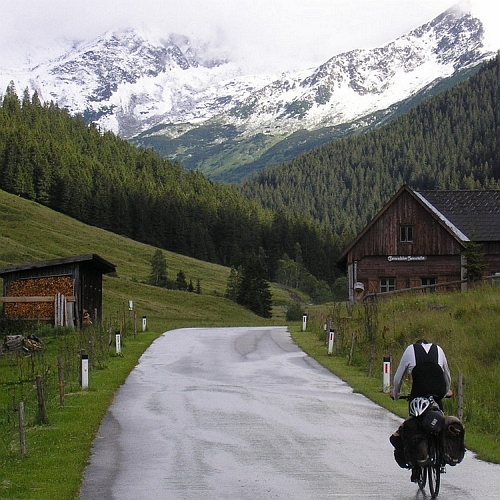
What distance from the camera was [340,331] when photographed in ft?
116

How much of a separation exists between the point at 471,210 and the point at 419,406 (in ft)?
149

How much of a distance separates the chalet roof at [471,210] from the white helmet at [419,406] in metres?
41.2

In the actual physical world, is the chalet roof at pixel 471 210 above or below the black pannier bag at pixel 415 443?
above

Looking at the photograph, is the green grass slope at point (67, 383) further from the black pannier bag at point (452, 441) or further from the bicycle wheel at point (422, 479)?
the black pannier bag at point (452, 441)

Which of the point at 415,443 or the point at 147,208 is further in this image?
the point at 147,208

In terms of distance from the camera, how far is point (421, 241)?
53344 millimetres

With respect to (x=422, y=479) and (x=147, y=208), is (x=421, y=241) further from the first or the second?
(x=147, y=208)

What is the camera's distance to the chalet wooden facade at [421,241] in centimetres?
5256

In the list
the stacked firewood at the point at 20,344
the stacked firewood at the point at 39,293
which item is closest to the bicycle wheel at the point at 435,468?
the stacked firewood at the point at 20,344

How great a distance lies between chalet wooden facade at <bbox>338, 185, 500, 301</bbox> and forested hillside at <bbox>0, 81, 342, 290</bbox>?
104m

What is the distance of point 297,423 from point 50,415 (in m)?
4.80

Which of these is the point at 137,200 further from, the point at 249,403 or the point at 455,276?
the point at 249,403

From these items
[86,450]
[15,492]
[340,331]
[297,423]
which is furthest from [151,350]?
[15,492]

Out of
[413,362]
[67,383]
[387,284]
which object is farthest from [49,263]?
[413,362]
